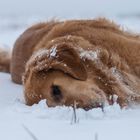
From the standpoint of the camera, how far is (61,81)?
4566 millimetres

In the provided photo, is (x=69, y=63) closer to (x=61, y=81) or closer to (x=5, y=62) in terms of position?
(x=61, y=81)

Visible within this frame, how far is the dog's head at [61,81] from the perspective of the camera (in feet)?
14.6

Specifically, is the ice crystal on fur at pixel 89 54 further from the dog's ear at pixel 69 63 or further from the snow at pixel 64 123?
the snow at pixel 64 123

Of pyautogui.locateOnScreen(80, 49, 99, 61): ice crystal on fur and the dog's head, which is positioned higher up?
pyautogui.locateOnScreen(80, 49, 99, 61): ice crystal on fur

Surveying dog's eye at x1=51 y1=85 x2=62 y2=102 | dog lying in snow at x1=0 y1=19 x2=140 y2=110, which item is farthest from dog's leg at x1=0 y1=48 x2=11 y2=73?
dog's eye at x1=51 y1=85 x2=62 y2=102

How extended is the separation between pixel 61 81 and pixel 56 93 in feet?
0.41

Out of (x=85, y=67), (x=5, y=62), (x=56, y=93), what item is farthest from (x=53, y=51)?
(x=5, y=62)

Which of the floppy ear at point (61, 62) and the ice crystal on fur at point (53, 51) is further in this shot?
the ice crystal on fur at point (53, 51)

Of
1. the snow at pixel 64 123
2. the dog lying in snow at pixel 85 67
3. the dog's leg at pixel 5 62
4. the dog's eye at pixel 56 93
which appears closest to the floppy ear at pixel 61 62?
the dog lying in snow at pixel 85 67

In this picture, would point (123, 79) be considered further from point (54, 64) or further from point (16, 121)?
point (16, 121)

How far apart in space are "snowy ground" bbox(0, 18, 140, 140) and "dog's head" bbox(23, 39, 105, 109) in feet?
0.38

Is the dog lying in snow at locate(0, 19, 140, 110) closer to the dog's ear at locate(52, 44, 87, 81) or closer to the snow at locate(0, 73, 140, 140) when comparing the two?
the dog's ear at locate(52, 44, 87, 81)

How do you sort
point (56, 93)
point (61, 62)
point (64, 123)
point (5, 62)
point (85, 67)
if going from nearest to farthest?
point (64, 123)
point (56, 93)
point (61, 62)
point (85, 67)
point (5, 62)

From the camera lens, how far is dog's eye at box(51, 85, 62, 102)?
4.53 meters
